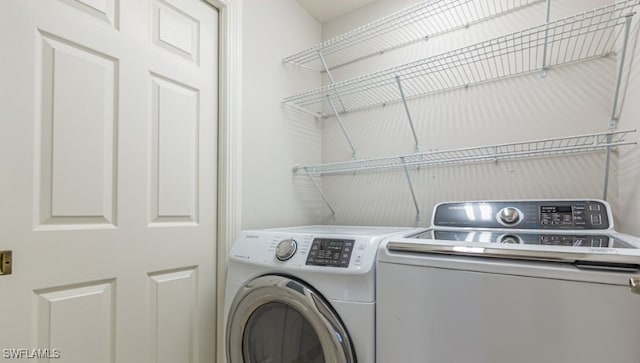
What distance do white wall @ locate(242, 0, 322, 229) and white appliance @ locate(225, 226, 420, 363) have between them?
38 centimetres

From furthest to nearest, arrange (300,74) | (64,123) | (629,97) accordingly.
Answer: (300,74)
(629,97)
(64,123)

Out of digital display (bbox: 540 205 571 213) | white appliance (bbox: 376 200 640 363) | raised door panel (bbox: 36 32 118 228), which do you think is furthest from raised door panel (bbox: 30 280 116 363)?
digital display (bbox: 540 205 571 213)

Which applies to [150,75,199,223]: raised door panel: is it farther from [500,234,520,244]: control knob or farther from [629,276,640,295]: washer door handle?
[629,276,640,295]: washer door handle

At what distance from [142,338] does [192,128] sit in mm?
918

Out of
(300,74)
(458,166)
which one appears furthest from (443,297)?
(300,74)

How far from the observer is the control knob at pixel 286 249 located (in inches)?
48.8

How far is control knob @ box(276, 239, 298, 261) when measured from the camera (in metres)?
1.24

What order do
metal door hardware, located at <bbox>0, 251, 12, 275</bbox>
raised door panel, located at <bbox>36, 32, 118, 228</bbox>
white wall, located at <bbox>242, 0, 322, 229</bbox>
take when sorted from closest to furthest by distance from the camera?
metal door hardware, located at <bbox>0, 251, 12, 275</bbox> < raised door panel, located at <bbox>36, 32, 118, 228</bbox> < white wall, located at <bbox>242, 0, 322, 229</bbox>

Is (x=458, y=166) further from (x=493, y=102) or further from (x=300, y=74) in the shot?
(x=300, y=74)

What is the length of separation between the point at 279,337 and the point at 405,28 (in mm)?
1806

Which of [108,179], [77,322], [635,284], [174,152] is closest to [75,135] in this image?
[108,179]

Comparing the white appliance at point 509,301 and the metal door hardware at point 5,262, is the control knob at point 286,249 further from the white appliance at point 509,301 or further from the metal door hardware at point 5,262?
the metal door hardware at point 5,262

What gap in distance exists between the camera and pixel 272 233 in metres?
1.38

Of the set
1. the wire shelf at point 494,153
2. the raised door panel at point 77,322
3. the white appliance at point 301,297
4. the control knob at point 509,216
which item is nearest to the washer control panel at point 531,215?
the control knob at point 509,216
